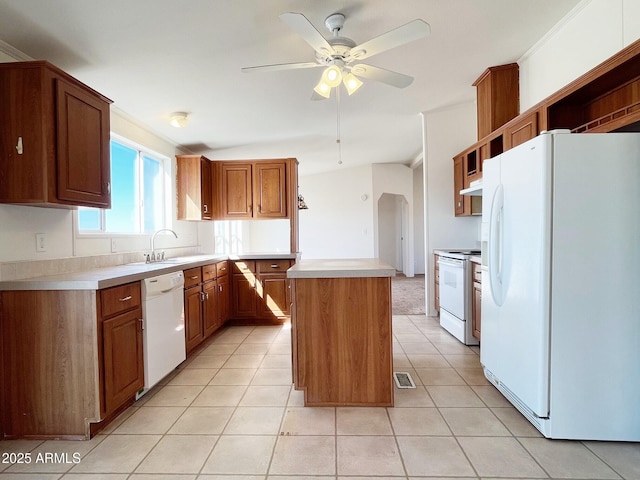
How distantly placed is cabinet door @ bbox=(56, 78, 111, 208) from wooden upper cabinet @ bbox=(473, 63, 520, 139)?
3418 millimetres

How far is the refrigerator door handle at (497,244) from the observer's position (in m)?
2.11

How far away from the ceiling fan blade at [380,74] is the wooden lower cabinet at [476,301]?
1.81 metres

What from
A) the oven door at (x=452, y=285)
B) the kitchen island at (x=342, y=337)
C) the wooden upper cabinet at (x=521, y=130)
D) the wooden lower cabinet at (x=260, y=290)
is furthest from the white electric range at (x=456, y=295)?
the wooden lower cabinet at (x=260, y=290)

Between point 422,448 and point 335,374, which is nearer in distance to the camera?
point 422,448

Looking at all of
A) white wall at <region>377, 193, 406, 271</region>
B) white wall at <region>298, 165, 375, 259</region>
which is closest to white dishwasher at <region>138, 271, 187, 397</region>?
white wall at <region>298, 165, 375, 259</region>

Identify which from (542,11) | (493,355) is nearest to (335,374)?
(493,355)

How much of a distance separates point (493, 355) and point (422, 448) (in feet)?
2.93

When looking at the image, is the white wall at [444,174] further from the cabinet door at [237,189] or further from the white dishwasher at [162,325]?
the white dishwasher at [162,325]

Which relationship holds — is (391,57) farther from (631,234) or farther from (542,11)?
(631,234)

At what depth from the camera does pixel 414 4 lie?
209 cm

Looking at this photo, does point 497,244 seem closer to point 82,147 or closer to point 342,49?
point 342,49

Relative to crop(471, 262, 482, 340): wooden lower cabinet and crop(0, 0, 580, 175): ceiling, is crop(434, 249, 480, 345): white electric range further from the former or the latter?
crop(0, 0, 580, 175): ceiling

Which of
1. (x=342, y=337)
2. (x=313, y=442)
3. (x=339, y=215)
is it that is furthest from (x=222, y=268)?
(x=339, y=215)

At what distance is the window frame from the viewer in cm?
266
